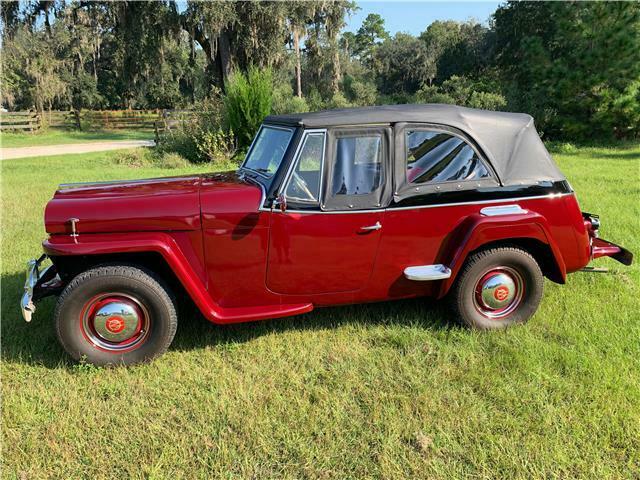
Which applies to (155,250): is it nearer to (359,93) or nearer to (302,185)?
(302,185)

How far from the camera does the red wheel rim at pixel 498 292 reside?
359cm

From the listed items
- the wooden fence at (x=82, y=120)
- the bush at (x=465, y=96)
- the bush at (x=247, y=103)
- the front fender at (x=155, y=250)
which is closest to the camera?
the front fender at (x=155, y=250)

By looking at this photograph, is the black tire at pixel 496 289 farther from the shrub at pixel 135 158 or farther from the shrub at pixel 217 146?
the shrub at pixel 135 158

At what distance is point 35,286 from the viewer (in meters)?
3.40

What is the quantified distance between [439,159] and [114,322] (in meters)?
2.60

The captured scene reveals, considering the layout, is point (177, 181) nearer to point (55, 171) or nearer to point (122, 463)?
point (122, 463)

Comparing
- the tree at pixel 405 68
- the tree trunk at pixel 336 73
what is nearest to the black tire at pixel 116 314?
the tree trunk at pixel 336 73

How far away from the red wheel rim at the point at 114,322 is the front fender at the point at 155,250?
0.34 meters

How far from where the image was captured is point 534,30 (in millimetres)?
27891

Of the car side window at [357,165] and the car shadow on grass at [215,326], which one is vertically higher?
the car side window at [357,165]

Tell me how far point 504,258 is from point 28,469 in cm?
329

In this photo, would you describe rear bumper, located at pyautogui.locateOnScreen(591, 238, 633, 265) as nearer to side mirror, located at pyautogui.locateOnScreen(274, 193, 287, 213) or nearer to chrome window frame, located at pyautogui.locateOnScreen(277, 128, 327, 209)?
chrome window frame, located at pyautogui.locateOnScreen(277, 128, 327, 209)

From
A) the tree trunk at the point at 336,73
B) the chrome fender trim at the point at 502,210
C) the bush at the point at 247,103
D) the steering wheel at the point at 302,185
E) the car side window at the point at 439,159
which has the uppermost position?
the tree trunk at the point at 336,73

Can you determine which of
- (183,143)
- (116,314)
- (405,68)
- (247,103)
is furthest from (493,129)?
(405,68)
